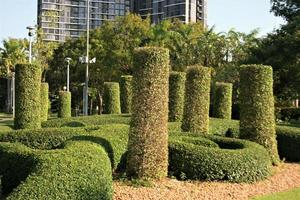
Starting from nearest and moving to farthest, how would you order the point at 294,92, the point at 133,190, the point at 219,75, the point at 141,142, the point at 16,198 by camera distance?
the point at 16,198 < the point at 133,190 < the point at 141,142 < the point at 294,92 < the point at 219,75

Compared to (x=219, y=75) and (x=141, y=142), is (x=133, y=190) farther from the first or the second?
(x=219, y=75)

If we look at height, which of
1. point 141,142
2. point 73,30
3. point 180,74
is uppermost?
point 73,30

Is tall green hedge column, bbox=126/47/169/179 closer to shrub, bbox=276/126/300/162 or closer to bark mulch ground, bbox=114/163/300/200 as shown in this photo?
bark mulch ground, bbox=114/163/300/200

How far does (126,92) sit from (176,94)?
5.72m

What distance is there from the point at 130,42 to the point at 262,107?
27959mm

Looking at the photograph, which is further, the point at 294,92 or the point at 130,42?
the point at 130,42

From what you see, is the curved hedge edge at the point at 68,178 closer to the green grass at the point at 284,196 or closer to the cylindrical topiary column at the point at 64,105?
the green grass at the point at 284,196

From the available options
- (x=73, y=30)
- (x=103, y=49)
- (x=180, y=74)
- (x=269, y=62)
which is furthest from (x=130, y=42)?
(x=73, y=30)

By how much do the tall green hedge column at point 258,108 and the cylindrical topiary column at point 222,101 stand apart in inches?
335

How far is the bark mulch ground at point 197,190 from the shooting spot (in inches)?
351

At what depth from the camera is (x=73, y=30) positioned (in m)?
89.7

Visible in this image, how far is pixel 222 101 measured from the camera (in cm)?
2186

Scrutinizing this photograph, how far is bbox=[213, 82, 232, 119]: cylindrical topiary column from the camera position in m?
21.7

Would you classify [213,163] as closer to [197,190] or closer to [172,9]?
[197,190]
